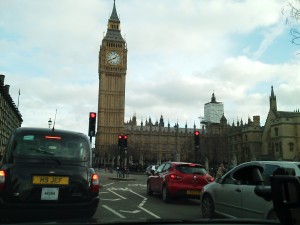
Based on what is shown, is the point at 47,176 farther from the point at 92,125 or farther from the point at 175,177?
the point at 92,125

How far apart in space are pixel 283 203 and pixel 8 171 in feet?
17.3

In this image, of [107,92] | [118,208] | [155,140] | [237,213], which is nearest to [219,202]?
[237,213]

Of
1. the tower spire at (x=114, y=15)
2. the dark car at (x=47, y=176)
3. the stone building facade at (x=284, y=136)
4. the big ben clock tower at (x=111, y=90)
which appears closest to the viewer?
the dark car at (x=47, y=176)

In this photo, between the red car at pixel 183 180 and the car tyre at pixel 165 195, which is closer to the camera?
the red car at pixel 183 180

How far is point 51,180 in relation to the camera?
6.30 m

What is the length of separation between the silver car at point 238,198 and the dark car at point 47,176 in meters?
3.00

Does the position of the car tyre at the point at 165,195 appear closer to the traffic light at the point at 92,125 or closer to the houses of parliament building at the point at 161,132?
the traffic light at the point at 92,125

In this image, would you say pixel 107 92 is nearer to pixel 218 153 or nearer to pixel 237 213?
pixel 218 153

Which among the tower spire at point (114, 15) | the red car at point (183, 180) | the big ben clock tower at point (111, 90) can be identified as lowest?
the red car at point (183, 180)

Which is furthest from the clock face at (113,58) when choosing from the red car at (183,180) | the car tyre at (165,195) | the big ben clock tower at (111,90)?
the car tyre at (165,195)

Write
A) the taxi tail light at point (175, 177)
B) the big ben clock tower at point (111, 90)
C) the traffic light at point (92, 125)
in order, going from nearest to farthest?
the taxi tail light at point (175, 177) < the traffic light at point (92, 125) < the big ben clock tower at point (111, 90)

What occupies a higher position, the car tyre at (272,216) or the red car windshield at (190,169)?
the red car windshield at (190,169)

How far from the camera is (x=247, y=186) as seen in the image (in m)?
7.46

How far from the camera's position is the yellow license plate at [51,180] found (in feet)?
20.4
